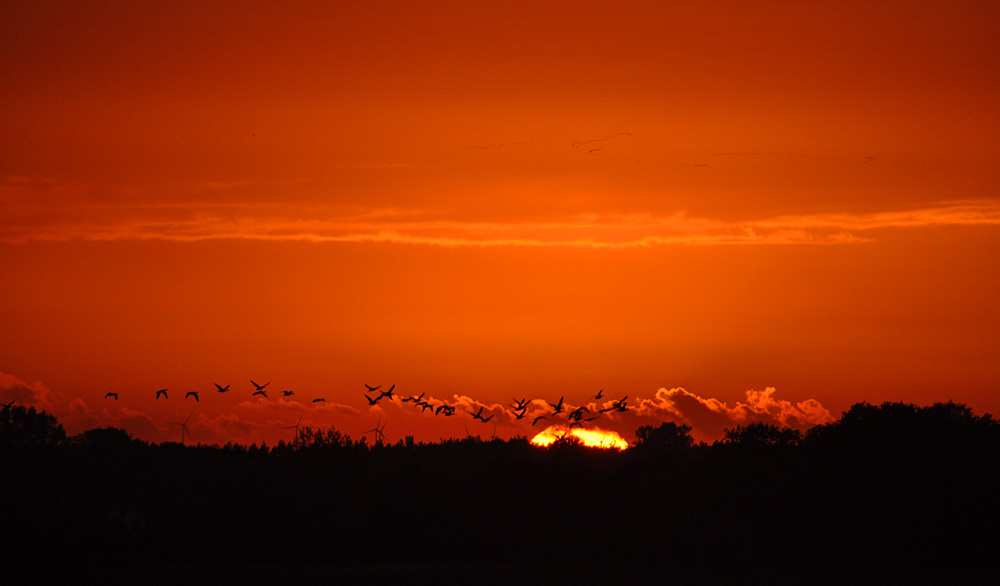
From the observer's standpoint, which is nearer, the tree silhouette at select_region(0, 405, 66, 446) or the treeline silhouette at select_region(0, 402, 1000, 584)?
the treeline silhouette at select_region(0, 402, 1000, 584)

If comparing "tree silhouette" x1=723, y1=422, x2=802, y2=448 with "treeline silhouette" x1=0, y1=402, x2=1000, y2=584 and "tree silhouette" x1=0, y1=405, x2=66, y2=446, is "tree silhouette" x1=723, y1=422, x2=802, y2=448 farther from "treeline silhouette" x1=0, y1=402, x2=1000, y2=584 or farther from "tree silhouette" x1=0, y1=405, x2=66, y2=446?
"tree silhouette" x1=0, y1=405, x2=66, y2=446

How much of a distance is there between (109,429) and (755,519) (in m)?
65.4

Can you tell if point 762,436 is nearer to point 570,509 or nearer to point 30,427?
point 570,509

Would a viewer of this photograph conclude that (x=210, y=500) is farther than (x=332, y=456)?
No

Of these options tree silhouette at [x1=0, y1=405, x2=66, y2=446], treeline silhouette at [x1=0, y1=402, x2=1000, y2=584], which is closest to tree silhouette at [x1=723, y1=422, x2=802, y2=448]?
treeline silhouette at [x1=0, y1=402, x2=1000, y2=584]

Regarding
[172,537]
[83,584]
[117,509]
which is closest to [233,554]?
[172,537]

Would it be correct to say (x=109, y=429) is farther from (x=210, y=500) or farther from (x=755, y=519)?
(x=755, y=519)

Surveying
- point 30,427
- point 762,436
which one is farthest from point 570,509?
point 30,427

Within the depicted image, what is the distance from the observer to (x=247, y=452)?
246 ft

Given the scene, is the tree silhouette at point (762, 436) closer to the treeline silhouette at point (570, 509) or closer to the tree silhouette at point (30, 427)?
the treeline silhouette at point (570, 509)

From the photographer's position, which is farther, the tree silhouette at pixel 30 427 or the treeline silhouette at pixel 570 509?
the tree silhouette at pixel 30 427

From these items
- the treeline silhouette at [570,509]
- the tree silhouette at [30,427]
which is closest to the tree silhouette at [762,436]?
the treeline silhouette at [570,509]

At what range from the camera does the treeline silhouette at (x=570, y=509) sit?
157ft

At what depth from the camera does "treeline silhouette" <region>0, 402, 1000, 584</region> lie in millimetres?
47906
